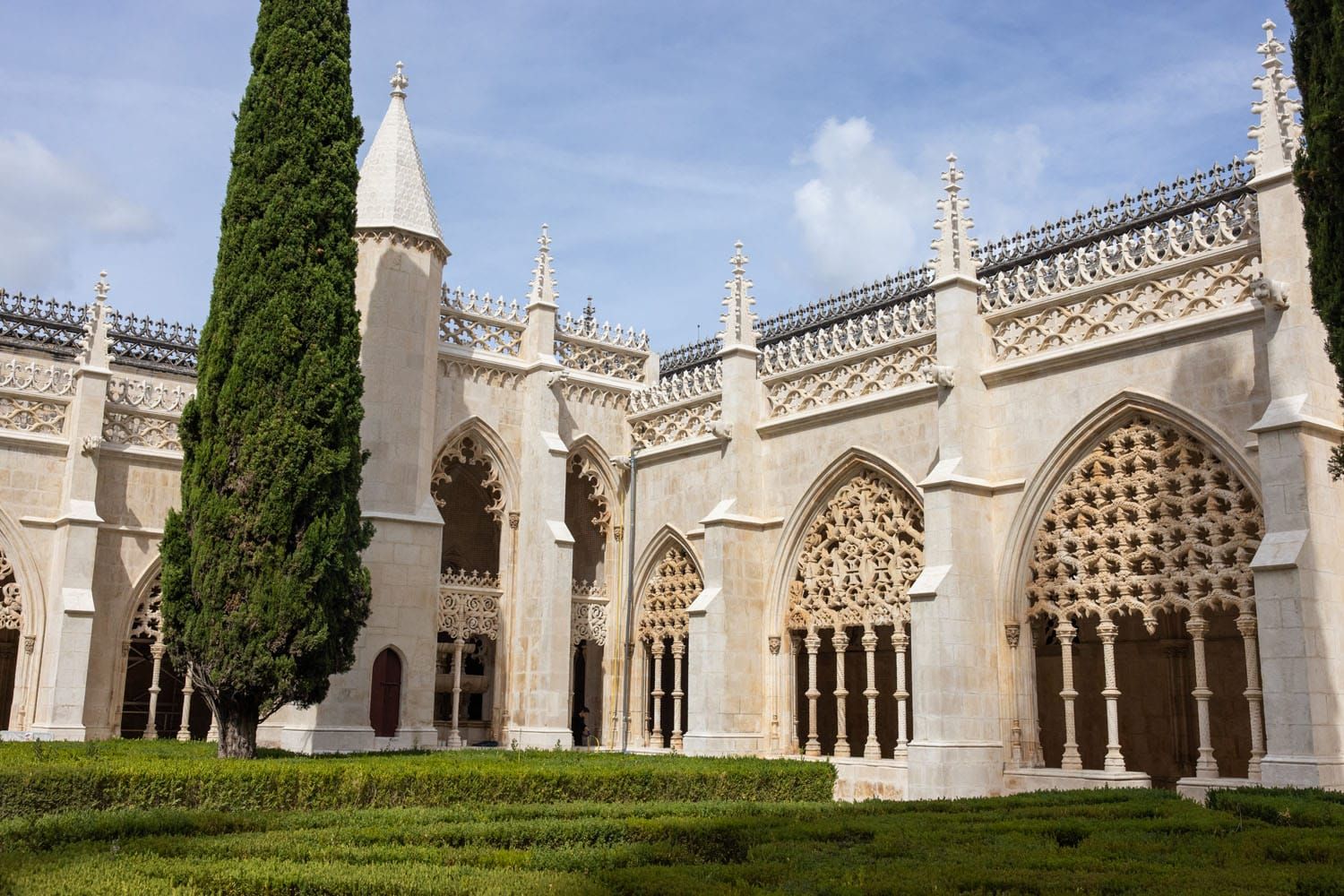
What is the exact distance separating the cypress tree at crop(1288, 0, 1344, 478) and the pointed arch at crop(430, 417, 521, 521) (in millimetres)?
13839

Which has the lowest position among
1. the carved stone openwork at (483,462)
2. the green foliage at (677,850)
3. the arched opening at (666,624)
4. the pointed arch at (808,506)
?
the green foliage at (677,850)

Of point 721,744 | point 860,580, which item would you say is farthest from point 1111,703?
point 721,744

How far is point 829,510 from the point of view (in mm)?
19016

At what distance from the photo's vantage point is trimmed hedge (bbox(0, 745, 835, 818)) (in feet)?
32.6

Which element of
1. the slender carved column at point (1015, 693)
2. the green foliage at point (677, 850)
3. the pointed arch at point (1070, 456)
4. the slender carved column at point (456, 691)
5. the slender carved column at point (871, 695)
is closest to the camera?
the green foliage at point (677, 850)

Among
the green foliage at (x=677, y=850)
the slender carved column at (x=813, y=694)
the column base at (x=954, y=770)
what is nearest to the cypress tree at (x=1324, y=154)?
the green foliage at (x=677, y=850)

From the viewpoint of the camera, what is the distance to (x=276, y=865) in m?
6.84

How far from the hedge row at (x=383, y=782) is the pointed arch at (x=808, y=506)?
231 inches

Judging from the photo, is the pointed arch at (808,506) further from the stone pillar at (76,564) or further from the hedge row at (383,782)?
the stone pillar at (76,564)

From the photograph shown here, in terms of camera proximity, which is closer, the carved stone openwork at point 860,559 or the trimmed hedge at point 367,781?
the trimmed hedge at point 367,781

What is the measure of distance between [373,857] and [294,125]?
10175 mm

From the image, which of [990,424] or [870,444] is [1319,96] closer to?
[990,424]

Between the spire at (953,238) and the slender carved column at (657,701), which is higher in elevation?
the spire at (953,238)

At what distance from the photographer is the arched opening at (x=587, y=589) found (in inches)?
881
